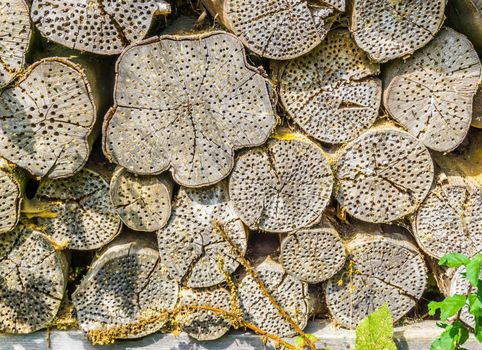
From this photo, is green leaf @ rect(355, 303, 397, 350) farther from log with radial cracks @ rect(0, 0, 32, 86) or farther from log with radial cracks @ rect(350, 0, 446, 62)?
log with radial cracks @ rect(0, 0, 32, 86)

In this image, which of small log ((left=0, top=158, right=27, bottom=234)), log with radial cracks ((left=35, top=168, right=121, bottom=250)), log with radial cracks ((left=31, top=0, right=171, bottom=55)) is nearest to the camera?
log with radial cracks ((left=31, top=0, right=171, bottom=55))

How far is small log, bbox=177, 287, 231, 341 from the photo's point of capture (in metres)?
2.89

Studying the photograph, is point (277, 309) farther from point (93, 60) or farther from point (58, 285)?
point (93, 60)

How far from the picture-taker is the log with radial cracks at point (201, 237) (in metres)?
2.74

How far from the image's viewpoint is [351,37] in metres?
2.57

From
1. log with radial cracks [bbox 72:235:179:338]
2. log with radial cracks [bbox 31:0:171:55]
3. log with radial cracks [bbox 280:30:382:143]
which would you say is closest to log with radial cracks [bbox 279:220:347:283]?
log with radial cracks [bbox 280:30:382:143]

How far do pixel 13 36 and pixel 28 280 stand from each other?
48.1 inches

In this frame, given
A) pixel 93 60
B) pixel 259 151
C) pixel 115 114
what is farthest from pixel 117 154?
pixel 259 151

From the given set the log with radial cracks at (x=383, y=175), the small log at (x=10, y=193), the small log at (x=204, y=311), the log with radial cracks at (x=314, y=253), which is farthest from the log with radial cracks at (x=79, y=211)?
the log with radial cracks at (x=383, y=175)

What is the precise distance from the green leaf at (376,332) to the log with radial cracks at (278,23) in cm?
129

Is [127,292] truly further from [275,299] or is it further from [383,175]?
[383,175]

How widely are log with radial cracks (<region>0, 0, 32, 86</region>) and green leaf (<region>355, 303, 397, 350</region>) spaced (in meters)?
1.97

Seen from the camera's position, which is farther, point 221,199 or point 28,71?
point 221,199

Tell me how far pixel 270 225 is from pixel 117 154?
0.82 meters
